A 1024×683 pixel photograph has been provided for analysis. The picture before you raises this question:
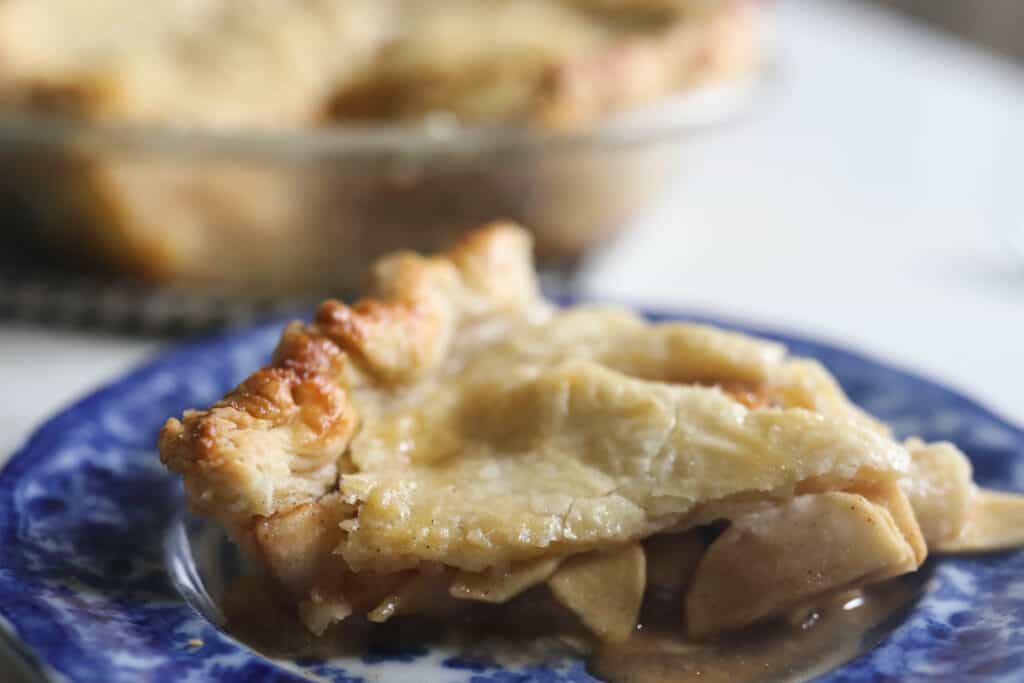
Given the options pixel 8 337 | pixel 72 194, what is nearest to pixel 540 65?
pixel 72 194

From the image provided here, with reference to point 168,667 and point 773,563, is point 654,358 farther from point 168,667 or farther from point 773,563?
point 168,667

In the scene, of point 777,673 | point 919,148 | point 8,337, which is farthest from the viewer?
point 919,148

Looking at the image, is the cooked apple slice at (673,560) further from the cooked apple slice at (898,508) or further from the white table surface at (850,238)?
the white table surface at (850,238)

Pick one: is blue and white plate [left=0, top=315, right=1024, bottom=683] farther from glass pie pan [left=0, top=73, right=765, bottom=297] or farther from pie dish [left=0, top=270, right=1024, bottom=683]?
glass pie pan [left=0, top=73, right=765, bottom=297]

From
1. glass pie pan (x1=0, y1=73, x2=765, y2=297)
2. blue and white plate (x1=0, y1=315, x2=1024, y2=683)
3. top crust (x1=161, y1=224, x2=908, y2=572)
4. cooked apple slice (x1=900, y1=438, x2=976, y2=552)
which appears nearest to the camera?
blue and white plate (x1=0, y1=315, x2=1024, y2=683)

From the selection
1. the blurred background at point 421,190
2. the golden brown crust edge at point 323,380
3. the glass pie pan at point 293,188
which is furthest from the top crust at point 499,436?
the glass pie pan at point 293,188

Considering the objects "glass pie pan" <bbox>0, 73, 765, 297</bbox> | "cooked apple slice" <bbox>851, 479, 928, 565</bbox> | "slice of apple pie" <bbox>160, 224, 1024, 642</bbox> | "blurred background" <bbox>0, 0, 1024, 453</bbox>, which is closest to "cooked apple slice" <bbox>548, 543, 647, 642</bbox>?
"slice of apple pie" <bbox>160, 224, 1024, 642</bbox>

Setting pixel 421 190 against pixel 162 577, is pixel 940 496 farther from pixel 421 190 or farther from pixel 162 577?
pixel 421 190
